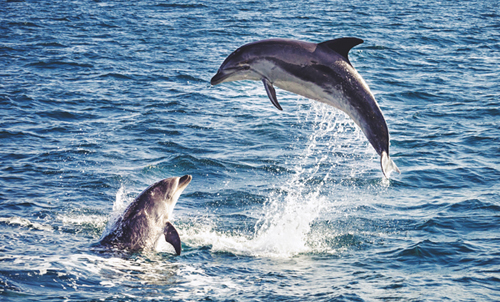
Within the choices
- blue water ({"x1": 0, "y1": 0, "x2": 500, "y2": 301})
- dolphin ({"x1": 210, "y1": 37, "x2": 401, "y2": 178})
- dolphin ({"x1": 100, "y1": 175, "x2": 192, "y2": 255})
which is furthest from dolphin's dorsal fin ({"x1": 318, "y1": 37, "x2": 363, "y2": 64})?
dolphin ({"x1": 100, "y1": 175, "x2": 192, "y2": 255})

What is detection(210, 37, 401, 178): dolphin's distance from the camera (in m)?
8.80

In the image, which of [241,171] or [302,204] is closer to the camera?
[302,204]

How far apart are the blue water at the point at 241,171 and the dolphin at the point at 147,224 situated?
33 cm

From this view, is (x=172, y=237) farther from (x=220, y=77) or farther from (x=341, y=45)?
(x=341, y=45)

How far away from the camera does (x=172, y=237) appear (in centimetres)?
1110

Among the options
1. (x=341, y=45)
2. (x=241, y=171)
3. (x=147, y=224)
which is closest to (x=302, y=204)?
(x=241, y=171)

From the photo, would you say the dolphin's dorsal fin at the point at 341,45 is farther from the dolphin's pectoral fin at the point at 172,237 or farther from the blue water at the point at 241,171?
the dolphin's pectoral fin at the point at 172,237

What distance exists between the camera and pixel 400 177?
16172mm

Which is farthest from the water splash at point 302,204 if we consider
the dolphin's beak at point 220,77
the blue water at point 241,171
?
the dolphin's beak at point 220,77

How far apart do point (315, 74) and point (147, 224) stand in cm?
459

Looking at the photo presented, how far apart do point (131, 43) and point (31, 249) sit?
1991 cm

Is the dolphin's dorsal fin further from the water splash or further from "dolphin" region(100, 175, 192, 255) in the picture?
"dolphin" region(100, 175, 192, 255)

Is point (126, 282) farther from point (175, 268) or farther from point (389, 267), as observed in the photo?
point (389, 267)

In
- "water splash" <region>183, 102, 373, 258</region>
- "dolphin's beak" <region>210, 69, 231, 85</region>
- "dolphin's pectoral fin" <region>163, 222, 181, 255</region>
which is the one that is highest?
"dolphin's beak" <region>210, 69, 231, 85</region>
